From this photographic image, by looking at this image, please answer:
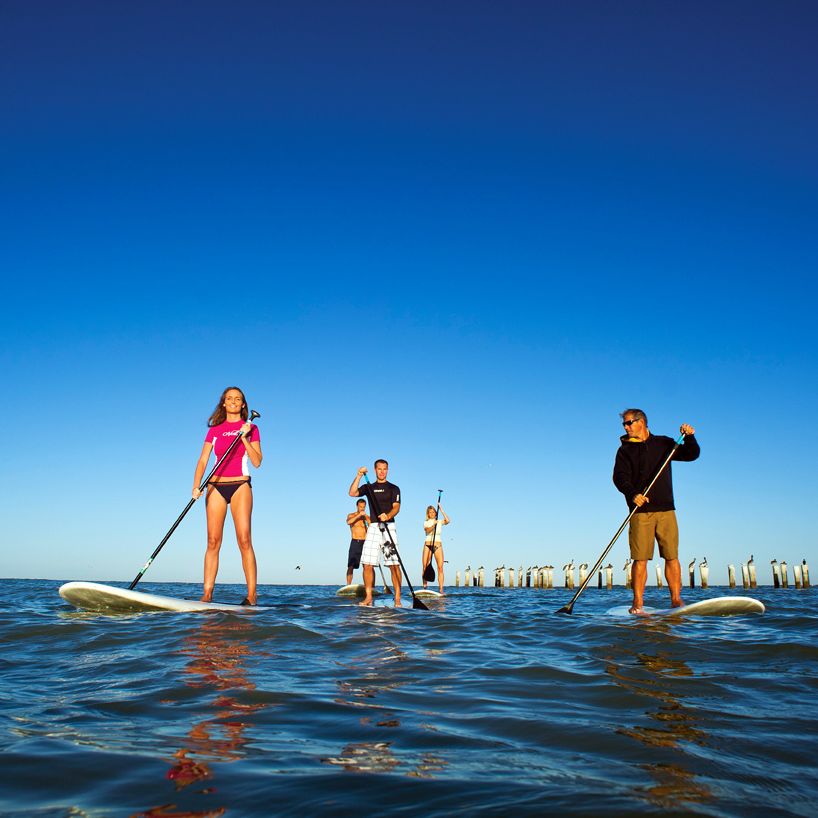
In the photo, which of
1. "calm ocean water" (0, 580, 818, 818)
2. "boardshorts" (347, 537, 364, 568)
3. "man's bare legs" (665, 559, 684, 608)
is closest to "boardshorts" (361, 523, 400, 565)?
"man's bare legs" (665, 559, 684, 608)

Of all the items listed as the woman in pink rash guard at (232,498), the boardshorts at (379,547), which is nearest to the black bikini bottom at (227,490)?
the woman in pink rash guard at (232,498)

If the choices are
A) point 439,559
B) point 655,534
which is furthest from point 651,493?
point 439,559

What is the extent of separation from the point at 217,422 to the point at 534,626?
418 cm

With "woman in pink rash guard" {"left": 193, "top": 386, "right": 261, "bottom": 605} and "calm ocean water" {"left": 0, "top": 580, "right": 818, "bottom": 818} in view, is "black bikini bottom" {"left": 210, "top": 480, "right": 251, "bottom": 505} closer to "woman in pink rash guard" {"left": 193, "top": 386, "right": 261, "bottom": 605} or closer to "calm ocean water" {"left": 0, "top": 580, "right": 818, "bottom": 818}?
"woman in pink rash guard" {"left": 193, "top": 386, "right": 261, "bottom": 605}

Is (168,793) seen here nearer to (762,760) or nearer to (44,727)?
(44,727)

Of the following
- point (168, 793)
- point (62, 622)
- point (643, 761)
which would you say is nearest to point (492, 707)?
point (643, 761)

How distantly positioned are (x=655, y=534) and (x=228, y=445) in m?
5.03

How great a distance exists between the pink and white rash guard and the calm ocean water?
258cm

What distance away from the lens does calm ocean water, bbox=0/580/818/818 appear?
1.74 m

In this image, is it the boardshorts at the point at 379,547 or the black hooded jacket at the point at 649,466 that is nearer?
the black hooded jacket at the point at 649,466

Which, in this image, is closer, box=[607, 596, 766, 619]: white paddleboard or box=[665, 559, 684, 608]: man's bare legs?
box=[607, 596, 766, 619]: white paddleboard

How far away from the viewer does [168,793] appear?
174 centimetres

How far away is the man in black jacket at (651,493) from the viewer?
300 inches

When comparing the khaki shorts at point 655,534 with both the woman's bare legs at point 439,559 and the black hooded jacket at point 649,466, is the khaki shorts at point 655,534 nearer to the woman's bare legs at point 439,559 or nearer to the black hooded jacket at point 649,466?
the black hooded jacket at point 649,466
